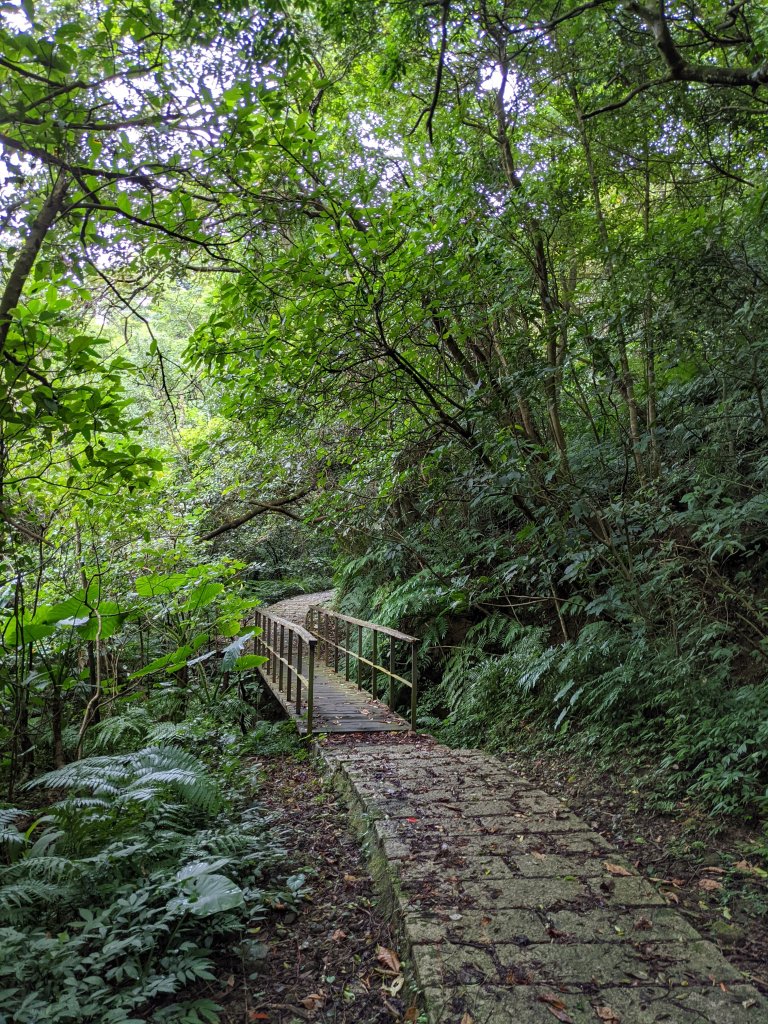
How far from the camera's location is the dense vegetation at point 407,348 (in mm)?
3328

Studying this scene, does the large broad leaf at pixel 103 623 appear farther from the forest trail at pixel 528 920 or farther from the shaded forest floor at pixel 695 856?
the shaded forest floor at pixel 695 856

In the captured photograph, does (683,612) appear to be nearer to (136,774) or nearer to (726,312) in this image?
(726,312)

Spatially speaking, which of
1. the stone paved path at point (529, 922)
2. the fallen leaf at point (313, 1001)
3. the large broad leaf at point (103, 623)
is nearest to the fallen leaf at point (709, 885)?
the stone paved path at point (529, 922)

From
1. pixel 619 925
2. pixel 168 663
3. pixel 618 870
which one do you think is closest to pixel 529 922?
pixel 619 925

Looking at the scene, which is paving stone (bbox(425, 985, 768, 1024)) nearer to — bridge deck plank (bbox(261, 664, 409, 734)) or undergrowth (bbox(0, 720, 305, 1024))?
undergrowth (bbox(0, 720, 305, 1024))

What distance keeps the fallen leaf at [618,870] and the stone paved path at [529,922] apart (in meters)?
0.01

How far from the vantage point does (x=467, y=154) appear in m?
6.83

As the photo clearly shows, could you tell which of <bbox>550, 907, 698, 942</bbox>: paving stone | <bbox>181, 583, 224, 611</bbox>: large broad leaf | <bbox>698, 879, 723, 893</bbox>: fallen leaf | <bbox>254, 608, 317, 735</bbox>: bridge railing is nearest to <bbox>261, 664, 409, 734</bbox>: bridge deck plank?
<bbox>254, 608, 317, 735</bbox>: bridge railing

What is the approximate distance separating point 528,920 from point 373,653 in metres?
5.62

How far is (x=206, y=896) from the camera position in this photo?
2.87m

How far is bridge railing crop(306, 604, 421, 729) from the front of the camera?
24.4 ft

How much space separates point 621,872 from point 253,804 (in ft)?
8.79

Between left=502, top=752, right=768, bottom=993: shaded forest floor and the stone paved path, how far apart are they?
0.63ft

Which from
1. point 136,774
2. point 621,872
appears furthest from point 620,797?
point 136,774
